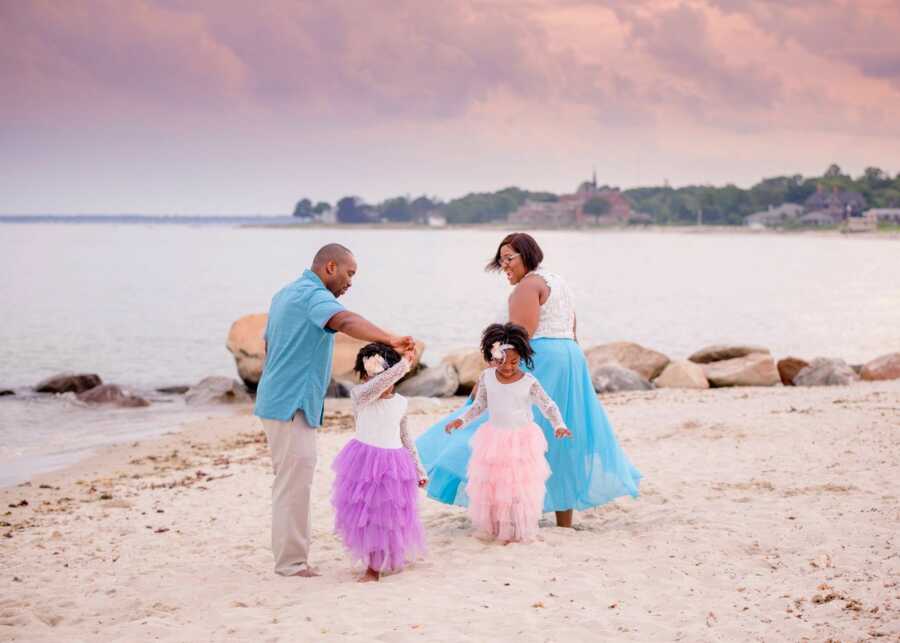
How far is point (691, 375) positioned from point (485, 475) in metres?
12.2

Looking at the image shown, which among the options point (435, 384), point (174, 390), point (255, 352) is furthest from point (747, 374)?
point (174, 390)

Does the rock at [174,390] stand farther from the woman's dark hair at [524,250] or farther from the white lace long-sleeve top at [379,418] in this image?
the white lace long-sleeve top at [379,418]

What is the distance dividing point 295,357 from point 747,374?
14.0 meters

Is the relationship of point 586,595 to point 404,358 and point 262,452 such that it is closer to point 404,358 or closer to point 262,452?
point 404,358

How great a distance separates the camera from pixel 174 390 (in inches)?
844

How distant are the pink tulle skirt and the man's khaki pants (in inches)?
48.3

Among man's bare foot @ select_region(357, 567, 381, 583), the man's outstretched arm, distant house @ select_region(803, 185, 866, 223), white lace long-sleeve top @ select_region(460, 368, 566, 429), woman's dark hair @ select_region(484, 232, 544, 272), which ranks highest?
distant house @ select_region(803, 185, 866, 223)

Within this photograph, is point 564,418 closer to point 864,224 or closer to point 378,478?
point 378,478

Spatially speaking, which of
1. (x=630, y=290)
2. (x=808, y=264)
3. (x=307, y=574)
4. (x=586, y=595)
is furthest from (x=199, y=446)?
(x=808, y=264)

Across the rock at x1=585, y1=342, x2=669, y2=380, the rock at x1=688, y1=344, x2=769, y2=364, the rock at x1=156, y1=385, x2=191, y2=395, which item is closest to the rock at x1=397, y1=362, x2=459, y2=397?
the rock at x1=585, y1=342, x2=669, y2=380

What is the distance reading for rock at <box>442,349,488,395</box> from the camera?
18.7 m

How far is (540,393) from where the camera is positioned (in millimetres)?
6988

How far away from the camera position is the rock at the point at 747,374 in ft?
60.9

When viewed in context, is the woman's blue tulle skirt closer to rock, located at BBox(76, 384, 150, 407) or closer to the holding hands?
the holding hands
